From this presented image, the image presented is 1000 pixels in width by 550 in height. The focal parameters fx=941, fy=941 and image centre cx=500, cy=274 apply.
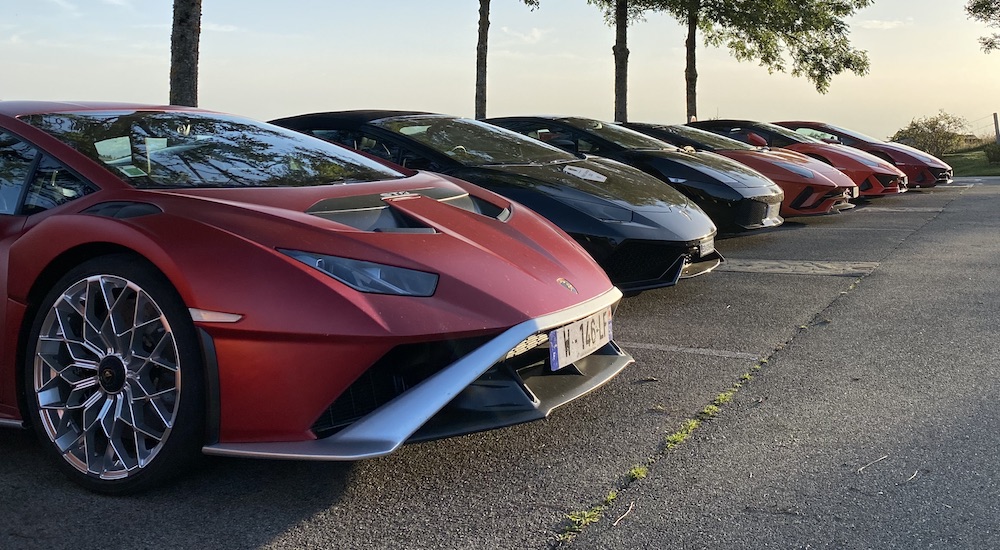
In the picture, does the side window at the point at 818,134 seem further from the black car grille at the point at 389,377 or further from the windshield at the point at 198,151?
the black car grille at the point at 389,377

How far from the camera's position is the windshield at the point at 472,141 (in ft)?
19.5

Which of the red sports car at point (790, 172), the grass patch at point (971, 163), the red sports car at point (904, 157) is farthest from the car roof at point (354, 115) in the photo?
the grass patch at point (971, 163)

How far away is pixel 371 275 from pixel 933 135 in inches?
947

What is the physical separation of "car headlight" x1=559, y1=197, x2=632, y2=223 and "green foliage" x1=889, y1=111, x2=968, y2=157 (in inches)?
827

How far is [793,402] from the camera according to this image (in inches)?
142

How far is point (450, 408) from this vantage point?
2.71 m

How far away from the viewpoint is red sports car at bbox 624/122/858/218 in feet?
31.2

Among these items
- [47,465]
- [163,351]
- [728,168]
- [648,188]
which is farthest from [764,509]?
[728,168]

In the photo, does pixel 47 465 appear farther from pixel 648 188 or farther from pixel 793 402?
pixel 648 188

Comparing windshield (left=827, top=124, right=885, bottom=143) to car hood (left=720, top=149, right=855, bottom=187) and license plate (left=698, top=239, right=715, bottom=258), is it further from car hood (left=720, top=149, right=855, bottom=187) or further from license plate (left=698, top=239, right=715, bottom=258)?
license plate (left=698, top=239, right=715, bottom=258)

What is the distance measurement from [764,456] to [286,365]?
1.54 meters

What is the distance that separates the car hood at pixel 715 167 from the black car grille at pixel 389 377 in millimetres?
5207

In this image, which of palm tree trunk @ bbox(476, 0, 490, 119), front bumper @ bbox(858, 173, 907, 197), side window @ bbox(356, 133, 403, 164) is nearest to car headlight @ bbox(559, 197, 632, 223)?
side window @ bbox(356, 133, 403, 164)

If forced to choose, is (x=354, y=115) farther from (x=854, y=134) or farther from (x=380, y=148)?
(x=854, y=134)
